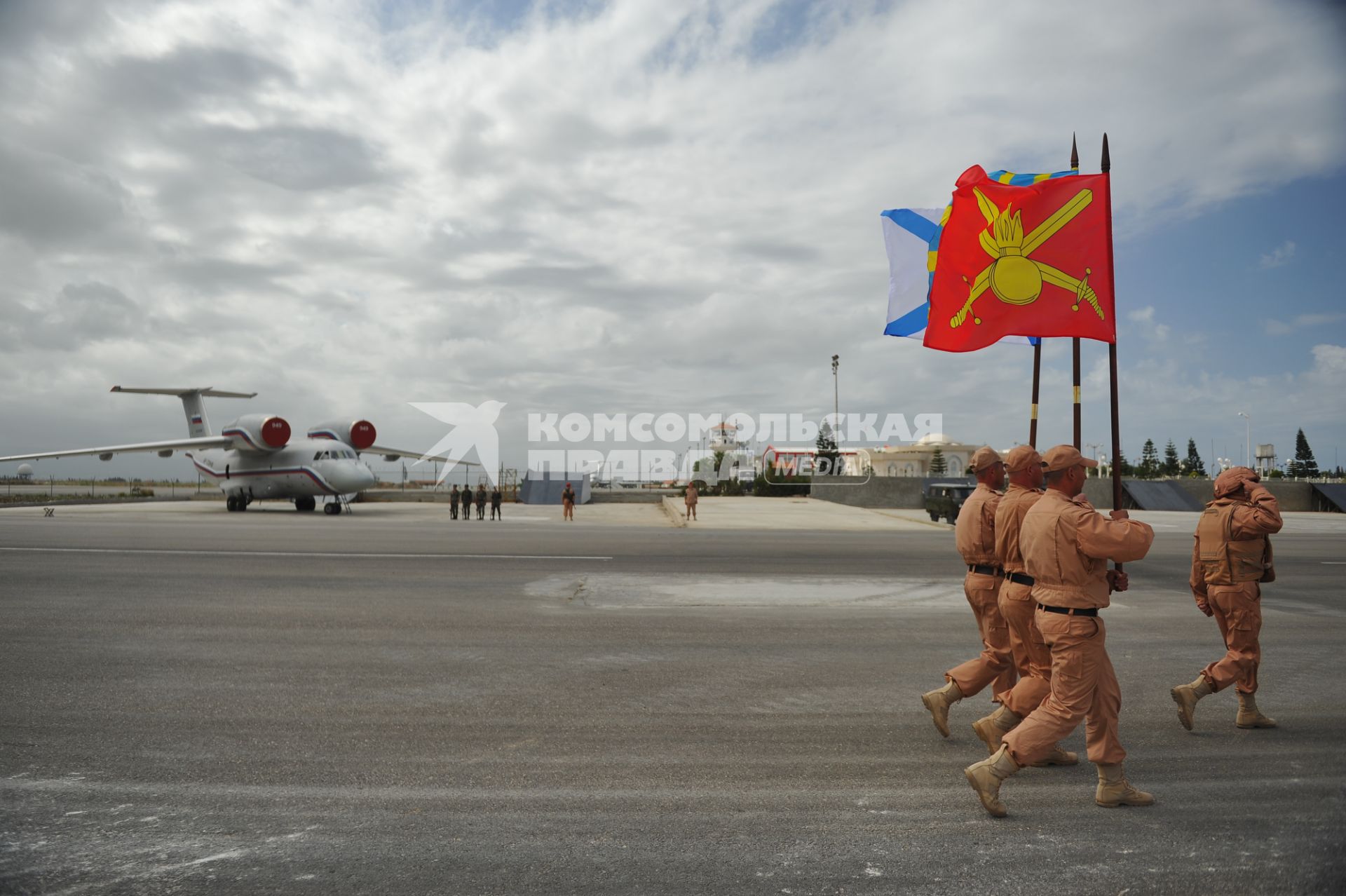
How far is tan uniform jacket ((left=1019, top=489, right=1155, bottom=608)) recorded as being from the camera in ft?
13.3

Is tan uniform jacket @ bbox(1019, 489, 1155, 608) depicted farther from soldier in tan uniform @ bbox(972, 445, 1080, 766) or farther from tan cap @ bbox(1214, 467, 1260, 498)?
tan cap @ bbox(1214, 467, 1260, 498)

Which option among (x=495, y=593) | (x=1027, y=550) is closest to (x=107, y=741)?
(x=1027, y=550)

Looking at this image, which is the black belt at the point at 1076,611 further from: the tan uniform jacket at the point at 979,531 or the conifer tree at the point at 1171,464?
the conifer tree at the point at 1171,464

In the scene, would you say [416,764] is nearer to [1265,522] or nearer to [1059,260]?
[1265,522]

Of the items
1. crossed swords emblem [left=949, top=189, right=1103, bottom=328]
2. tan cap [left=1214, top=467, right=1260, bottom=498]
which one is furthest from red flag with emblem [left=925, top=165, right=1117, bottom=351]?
tan cap [left=1214, top=467, right=1260, bottom=498]

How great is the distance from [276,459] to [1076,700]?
34719 millimetres

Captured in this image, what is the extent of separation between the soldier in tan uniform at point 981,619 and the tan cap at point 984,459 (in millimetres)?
82

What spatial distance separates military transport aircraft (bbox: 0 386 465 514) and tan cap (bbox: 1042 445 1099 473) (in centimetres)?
3142

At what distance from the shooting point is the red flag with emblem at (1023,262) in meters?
6.70

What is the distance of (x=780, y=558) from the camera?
16.3m

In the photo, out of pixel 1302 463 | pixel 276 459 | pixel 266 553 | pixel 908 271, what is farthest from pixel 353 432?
pixel 1302 463

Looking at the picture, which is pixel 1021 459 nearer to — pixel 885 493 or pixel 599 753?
pixel 599 753

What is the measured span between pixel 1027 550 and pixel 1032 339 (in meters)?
4.16

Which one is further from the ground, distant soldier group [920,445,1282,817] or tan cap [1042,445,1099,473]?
tan cap [1042,445,1099,473]
